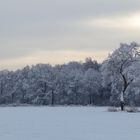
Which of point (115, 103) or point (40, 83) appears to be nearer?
point (115, 103)

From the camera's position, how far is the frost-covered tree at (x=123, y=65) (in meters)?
72.7

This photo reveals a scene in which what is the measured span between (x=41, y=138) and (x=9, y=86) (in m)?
126

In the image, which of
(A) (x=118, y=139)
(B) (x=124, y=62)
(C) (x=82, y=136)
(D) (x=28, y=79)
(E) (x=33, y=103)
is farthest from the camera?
(D) (x=28, y=79)

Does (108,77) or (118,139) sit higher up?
(108,77)

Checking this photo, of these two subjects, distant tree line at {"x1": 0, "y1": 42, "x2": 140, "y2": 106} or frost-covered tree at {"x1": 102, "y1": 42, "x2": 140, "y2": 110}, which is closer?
frost-covered tree at {"x1": 102, "y1": 42, "x2": 140, "y2": 110}

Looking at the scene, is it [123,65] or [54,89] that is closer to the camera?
[123,65]

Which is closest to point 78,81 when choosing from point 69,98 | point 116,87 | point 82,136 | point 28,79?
point 69,98

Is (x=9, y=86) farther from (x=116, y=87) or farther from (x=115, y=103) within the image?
(x=116, y=87)

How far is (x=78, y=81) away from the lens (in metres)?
136

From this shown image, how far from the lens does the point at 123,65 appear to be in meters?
73.8

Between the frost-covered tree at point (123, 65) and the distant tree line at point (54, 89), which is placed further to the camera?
the distant tree line at point (54, 89)

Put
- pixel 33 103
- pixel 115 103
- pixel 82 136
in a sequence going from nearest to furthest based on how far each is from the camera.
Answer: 1. pixel 82 136
2. pixel 115 103
3. pixel 33 103

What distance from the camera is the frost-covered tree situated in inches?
2862

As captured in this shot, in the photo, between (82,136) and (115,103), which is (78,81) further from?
(82,136)
